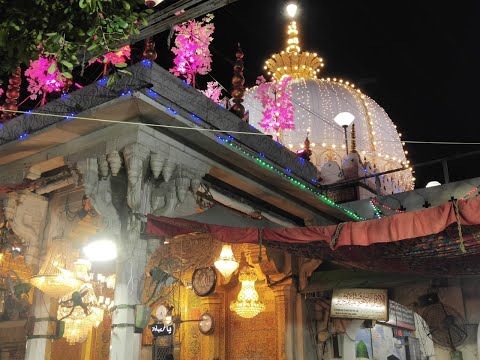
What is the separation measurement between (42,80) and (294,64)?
2012cm

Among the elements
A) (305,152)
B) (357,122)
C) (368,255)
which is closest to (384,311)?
(368,255)

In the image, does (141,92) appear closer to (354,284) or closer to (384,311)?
(354,284)

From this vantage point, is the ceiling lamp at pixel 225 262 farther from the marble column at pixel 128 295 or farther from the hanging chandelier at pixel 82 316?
the marble column at pixel 128 295

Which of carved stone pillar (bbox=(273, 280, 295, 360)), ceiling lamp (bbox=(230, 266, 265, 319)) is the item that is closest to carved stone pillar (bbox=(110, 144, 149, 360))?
ceiling lamp (bbox=(230, 266, 265, 319))

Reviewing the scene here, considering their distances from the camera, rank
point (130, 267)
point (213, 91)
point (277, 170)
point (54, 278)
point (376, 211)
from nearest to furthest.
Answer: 1. point (130, 267)
2. point (54, 278)
3. point (277, 170)
4. point (376, 211)
5. point (213, 91)

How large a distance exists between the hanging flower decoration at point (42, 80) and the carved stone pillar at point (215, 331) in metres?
6.26

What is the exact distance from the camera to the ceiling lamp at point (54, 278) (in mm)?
8531

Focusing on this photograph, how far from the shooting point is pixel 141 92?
6902 mm

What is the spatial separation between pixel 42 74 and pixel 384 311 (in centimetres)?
844

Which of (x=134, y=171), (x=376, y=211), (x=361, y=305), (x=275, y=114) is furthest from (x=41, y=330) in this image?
(x=275, y=114)

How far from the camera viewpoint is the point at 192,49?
11.2m

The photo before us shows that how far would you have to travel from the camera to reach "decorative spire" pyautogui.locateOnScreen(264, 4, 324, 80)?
28125mm

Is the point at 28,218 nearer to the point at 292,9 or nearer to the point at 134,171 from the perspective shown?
the point at 134,171

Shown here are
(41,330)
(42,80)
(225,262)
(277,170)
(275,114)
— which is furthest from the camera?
(275,114)
